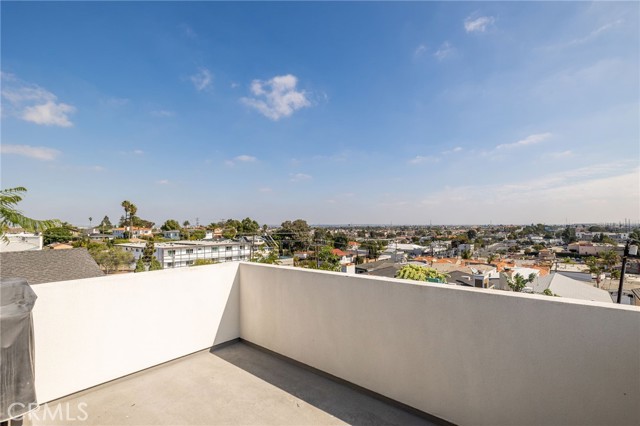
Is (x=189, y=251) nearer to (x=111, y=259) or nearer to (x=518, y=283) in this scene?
(x=111, y=259)

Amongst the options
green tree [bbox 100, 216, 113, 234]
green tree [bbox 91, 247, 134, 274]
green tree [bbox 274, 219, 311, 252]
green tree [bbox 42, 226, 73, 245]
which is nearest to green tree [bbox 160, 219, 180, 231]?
green tree [bbox 100, 216, 113, 234]

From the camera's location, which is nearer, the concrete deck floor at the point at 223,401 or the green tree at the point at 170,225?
the concrete deck floor at the point at 223,401

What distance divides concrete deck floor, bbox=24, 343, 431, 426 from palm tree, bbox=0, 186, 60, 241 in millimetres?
1559

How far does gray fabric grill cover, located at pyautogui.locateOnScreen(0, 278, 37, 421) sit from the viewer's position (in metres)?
1.46

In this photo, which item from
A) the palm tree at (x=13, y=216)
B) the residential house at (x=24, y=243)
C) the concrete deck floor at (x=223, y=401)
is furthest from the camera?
the residential house at (x=24, y=243)

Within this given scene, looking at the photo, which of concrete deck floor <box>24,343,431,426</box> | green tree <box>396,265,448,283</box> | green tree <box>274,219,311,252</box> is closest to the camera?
concrete deck floor <box>24,343,431,426</box>

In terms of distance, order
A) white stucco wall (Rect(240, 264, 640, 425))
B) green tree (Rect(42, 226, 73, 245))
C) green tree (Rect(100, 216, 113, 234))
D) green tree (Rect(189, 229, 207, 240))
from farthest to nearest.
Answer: green tree (Rect(189, 229, 207, 240)) < green tree (Rect(100, 216, 113, 234)) < green tree (Rect(42, 226, 73, 245)) < white stucco wall (Rect(240, 264, 640, 425))

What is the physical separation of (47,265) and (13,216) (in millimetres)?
4933

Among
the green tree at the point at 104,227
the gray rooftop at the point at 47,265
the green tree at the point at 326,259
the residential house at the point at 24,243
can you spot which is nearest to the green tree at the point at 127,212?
the green tree at the point at 104,227

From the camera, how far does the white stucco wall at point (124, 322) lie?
7.47 feet

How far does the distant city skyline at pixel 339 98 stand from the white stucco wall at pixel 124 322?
950mm

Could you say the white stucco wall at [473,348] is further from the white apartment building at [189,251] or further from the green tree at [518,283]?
the white apartment building at [189,251]

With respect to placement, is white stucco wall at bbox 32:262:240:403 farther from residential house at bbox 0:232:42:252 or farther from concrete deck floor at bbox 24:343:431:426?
residential house at bbox 0:232:42:252

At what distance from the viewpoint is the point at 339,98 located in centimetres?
927
